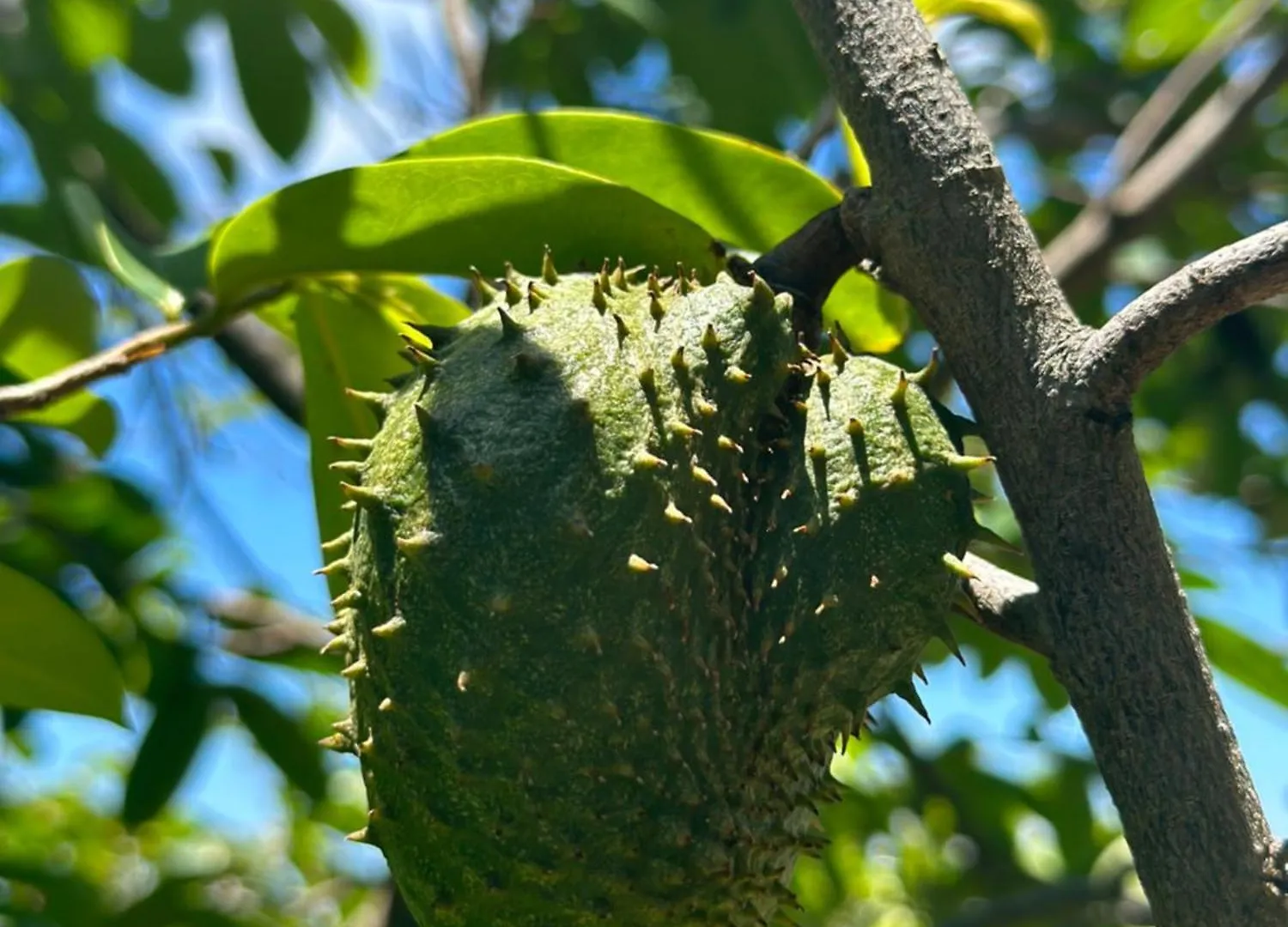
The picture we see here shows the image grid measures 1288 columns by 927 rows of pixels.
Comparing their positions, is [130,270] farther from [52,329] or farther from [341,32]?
[341,32]

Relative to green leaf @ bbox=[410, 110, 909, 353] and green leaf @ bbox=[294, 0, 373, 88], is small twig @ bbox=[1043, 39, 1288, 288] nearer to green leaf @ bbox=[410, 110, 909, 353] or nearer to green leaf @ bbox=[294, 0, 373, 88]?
green leaf @ bbox=[410, 110, 909, 353]

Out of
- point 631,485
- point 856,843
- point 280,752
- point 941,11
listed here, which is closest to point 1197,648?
point 631,485

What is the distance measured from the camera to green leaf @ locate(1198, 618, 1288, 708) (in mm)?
2500

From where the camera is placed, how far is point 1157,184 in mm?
3439

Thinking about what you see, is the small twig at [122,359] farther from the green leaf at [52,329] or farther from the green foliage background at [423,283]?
the green leaf at [52,329]

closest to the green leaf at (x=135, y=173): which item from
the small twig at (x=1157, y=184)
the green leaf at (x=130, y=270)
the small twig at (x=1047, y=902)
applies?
the green leaf at (x=130, y=270)

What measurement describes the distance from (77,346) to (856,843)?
2669mm

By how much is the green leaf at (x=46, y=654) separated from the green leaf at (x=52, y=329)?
588 mm

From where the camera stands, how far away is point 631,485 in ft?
4.48

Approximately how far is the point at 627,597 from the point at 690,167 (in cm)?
74

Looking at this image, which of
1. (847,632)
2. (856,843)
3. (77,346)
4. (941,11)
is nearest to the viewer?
(847,632)

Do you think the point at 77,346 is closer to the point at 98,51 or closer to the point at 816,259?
the point at 816,259

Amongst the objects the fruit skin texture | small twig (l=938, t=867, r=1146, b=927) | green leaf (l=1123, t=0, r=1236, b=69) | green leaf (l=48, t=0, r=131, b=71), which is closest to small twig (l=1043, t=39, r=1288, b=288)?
green leaf (l=1123, t=0, r=1236, b=69)

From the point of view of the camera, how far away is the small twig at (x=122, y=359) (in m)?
1.87
